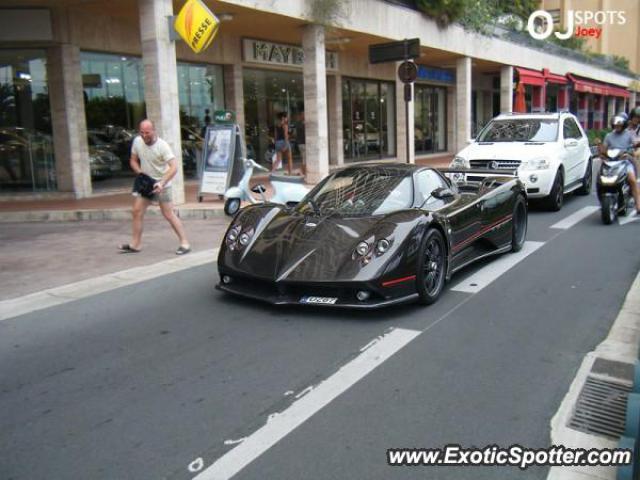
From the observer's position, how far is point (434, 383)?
4.02m

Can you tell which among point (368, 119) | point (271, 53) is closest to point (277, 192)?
point (271, 53)

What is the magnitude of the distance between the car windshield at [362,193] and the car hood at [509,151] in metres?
5.40

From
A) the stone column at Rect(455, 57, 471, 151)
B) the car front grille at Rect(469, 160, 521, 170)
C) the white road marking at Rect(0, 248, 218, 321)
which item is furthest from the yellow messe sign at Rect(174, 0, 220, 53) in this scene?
the stone column at Rect(455, 57, 471, 151)

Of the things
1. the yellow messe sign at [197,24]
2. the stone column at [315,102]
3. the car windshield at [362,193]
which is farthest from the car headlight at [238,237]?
the stone column at [315,102]

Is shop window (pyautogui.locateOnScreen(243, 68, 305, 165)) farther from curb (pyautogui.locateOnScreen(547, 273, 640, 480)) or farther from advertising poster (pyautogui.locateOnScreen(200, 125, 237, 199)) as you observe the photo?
curb (pyautogui.locateOnScreen(547, 273, 640, 480))

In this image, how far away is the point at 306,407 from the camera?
3703 millimetres

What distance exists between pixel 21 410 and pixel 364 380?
213cm

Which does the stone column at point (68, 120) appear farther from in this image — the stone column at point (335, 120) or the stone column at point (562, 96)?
the stone column at point (562, 96)

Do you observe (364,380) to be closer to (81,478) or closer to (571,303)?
(81,478)

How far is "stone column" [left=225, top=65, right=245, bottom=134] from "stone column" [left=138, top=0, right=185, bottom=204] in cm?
573

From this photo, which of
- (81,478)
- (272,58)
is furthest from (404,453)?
(272,58)

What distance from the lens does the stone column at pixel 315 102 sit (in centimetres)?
1622

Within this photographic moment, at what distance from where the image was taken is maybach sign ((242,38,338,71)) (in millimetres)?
18109

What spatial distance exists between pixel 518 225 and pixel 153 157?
4.92m
